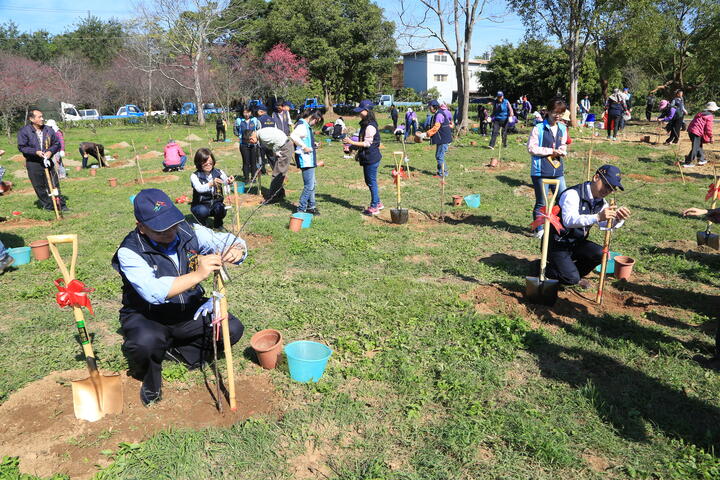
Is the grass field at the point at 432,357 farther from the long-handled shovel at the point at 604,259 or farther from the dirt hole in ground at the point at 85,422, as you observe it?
the long-handled shovel at the point at 604,259

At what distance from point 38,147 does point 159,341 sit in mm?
6965

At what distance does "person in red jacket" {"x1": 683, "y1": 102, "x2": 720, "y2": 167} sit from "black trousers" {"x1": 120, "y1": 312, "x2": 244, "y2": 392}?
42.7 ft

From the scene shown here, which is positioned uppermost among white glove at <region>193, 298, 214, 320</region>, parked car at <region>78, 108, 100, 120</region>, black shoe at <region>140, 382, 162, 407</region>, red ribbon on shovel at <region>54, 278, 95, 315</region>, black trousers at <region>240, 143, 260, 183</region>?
parked car at <region>78, 108, 100, 120</region>

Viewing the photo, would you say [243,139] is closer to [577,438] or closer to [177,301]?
[177,301]

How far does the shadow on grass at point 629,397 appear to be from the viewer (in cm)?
307

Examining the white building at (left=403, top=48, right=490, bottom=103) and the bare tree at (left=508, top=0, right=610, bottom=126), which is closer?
the bare tree at (left=508, top=0, right=610, bottom=126)

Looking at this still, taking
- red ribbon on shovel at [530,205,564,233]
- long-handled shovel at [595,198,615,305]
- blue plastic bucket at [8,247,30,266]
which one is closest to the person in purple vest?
red ribbon on shovel at [530,205,564,233]

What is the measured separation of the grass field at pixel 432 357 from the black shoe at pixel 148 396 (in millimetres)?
216

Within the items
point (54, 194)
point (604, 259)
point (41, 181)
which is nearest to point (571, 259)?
point (604, 259)

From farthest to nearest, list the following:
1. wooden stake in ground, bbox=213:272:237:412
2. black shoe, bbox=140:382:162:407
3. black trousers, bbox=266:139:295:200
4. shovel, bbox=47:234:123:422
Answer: black trousers, bbox=266:139:295:200 → black shoe, bbox=140:382:162:407 → shovel, bbox=47:234:123:422 → wooden stake in ground, bbox=213:272:237:412

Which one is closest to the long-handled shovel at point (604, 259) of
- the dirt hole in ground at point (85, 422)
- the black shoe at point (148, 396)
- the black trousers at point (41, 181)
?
the dirt hole in ground at point (85, 422)

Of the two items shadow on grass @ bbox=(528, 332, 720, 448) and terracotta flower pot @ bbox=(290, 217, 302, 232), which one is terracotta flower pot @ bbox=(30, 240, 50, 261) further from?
shadow on grass @ bbox=(528, 332, 720, 448)

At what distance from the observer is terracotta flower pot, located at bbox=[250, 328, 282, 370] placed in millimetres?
3684

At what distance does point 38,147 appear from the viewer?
822 centimetres
